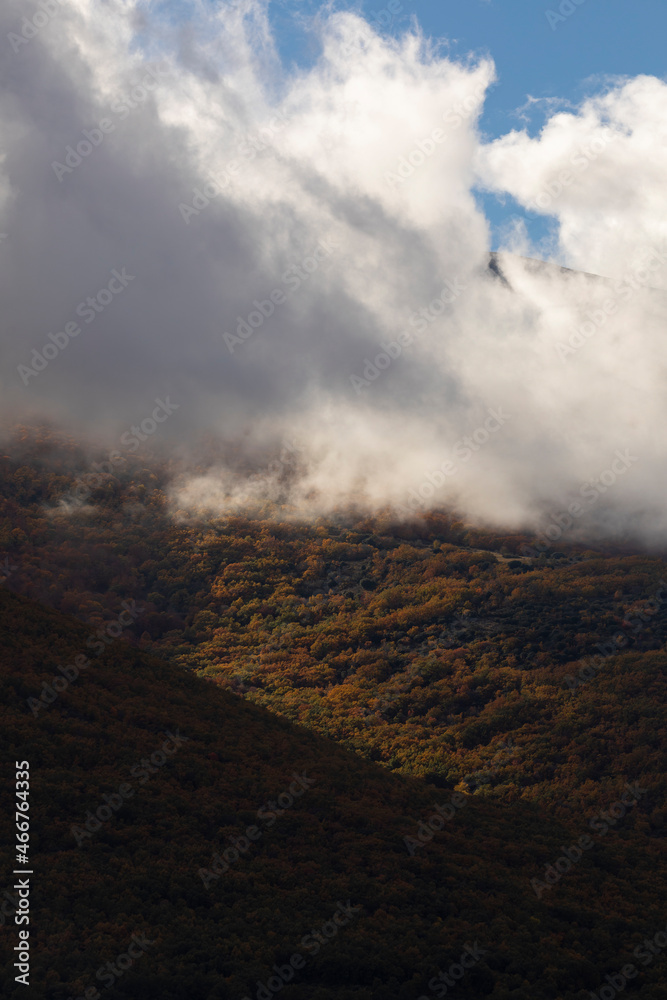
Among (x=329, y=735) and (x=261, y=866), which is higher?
(x=329, y=735)

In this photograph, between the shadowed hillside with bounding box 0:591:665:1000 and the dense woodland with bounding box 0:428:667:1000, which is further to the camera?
the dense woodland with bounding box 0:428:667:1000

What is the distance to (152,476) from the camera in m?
64.9

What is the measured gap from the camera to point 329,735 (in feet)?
117

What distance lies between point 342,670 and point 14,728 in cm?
2282

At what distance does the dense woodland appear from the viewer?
16125 mm

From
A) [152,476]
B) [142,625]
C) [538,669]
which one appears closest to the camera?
[538,669]

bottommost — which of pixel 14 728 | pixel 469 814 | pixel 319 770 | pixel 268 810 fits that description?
pixel 14 728

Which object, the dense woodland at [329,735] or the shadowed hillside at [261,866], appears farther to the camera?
the dense woodland at [329,735]

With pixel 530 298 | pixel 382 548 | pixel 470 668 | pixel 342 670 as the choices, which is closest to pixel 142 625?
pixel 342 670

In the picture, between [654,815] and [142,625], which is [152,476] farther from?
[654,815]

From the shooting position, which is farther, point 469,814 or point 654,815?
point 654,815

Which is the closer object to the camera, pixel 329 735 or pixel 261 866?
pixel 261 866

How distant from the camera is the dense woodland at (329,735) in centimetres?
1612

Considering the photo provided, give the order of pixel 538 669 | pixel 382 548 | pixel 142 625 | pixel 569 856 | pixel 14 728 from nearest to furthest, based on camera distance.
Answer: pixel 14 728
pixel 569 856
pixel 538 669
pixel 142 625
pixel 382 548
